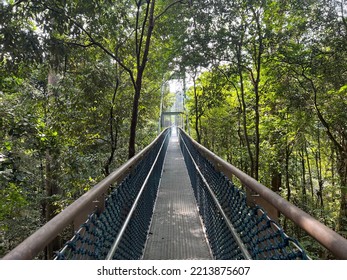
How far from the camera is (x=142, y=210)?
2.75 metres

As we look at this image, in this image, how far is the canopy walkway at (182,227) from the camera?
32.9 inches

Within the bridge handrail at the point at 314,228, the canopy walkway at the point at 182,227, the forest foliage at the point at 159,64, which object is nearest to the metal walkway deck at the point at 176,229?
the canopy walkway at the point at 182,227

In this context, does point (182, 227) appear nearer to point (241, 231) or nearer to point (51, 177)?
point (241, 231)

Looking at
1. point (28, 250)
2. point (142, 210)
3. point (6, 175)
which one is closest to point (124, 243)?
point (142, 210)

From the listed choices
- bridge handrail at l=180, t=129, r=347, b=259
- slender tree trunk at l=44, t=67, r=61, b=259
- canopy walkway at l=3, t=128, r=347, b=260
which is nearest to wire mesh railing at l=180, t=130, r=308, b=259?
canopy walkway at l=3, t=128, r=347, b=260

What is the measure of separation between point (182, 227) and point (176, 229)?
9 cm

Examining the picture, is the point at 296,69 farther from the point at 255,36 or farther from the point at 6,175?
the point at 6,175

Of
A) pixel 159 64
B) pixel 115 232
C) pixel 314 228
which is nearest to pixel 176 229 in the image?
pixel 115 232

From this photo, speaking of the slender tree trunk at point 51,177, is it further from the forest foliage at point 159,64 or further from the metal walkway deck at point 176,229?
the metal walkway deck at point 176,229

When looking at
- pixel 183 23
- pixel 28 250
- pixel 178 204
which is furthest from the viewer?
pixel 183 23

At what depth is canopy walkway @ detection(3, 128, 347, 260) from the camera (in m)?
0.84

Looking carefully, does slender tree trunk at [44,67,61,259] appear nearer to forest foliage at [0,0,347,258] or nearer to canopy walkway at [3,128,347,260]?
forest foliage at [0,0,347,258]

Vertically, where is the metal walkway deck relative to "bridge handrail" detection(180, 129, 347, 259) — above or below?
below

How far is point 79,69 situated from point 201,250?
4.44m
